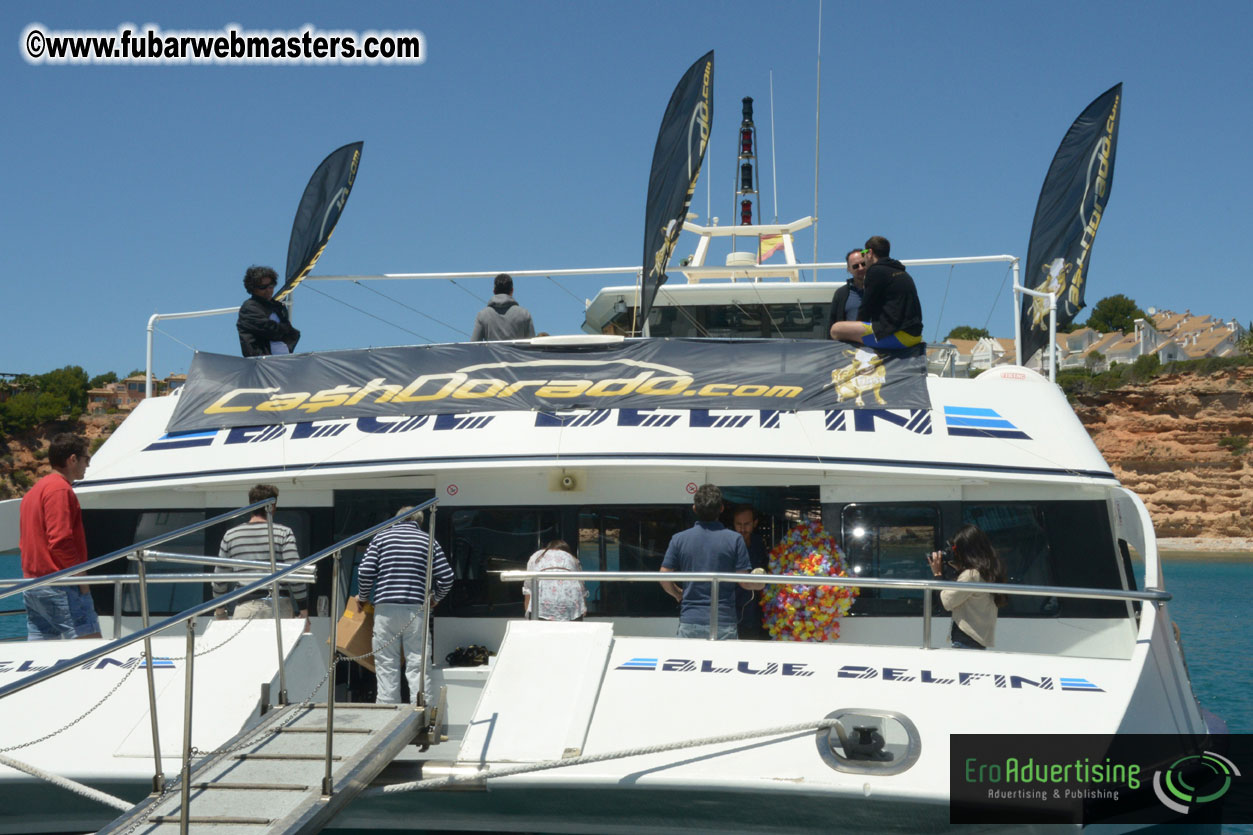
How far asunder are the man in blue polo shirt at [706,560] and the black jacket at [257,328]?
4185 millimetres

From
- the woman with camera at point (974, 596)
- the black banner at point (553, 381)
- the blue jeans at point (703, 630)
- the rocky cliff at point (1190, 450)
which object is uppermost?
the black banner at point (553, 381)

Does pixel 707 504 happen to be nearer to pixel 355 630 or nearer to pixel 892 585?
pixel 892 585

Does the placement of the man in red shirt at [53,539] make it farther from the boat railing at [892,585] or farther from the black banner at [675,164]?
the black banner at [675,164]

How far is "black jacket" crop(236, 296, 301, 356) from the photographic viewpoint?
8461 mm

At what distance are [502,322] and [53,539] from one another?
3.65m

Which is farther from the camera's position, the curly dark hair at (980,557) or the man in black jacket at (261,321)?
the man in black jacket at (261,321)

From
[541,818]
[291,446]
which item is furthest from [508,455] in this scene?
[541,818]

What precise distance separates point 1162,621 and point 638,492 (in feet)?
10.8

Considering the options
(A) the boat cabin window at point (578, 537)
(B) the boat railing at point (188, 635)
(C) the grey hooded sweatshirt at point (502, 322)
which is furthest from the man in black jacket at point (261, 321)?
(B) the boat railing at point (188, 635)

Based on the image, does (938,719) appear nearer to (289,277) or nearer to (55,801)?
(55,801)

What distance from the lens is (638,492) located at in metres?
7.31

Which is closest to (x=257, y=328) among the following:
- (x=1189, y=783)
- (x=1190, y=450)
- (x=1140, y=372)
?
(x=1189, y=783)

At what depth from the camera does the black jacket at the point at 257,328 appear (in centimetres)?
846

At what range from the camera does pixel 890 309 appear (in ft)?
23.4
